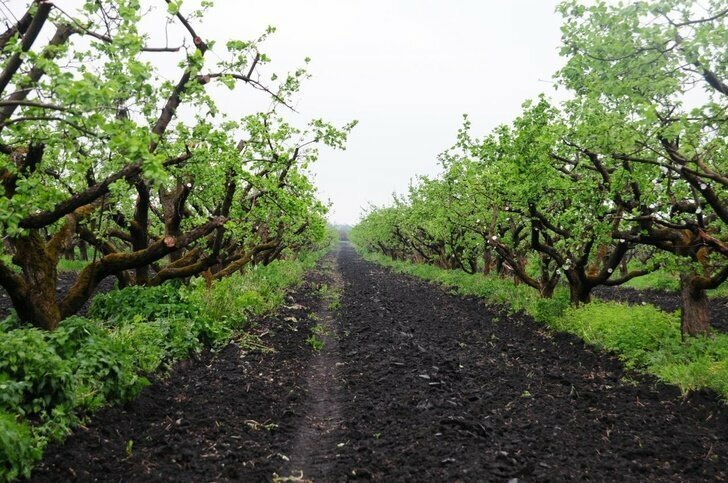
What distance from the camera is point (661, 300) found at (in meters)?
26.4

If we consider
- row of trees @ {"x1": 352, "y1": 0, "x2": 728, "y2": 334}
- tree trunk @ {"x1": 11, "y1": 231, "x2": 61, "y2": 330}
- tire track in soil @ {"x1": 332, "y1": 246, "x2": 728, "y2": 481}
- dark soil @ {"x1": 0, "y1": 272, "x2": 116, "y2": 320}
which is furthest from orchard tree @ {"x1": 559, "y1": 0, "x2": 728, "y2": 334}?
dark soil @ {"x1": 0, "y1": 272, "x2": 116, "y2": 320}

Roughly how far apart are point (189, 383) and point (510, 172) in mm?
10758

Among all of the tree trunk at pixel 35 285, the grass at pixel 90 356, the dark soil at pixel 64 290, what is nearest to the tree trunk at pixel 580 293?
the grass at pixel 90 356

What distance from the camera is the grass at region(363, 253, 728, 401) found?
10.7 m

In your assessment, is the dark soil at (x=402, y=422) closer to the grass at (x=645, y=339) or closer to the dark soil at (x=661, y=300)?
the grass at (x=645, y=339)

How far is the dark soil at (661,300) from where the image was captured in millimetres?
19078

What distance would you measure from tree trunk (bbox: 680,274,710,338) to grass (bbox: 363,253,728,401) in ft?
1.06

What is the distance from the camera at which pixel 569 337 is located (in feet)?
51.8

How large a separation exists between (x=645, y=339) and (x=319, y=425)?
9.46 meters

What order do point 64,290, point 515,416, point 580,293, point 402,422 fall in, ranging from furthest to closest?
point 64,290 → point 580,293 → point 515,416 → point 402,422

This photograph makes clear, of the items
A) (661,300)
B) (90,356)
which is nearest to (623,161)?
(90,356)

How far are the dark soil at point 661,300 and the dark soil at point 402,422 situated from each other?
826 centimetres

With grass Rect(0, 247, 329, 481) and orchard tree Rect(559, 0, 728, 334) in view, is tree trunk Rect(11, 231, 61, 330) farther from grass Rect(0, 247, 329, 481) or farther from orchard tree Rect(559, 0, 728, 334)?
orchard tree Rect(559, 0, 728, 334)

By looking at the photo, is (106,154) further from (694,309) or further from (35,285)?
(694,309)
